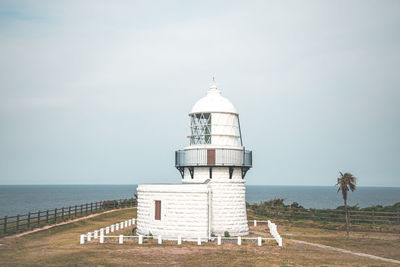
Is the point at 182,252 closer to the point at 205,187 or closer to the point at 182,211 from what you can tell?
the point at 182,211

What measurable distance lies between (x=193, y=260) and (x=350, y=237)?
1484 centimetres

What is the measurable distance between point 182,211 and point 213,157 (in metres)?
4.55

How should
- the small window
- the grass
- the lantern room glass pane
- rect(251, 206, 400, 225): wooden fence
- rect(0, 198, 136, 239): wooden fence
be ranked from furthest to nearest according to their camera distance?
rect(251, 206, 400, 225): wooden fence
the lantern room glass pane
rect(0, 198, 136, 239): wooden fence
the small window
the grass

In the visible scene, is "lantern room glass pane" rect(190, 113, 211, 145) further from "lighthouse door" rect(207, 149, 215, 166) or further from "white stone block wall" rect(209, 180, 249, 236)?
"white stone block wall" rect(209, 180, 249, 236)

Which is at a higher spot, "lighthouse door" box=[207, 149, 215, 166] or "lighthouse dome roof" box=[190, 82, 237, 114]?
"lighthouse dome roof" box=[190, 82, 237, 114]

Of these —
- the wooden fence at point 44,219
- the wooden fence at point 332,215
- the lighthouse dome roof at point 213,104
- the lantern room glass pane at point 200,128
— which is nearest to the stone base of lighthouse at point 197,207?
the lantern room glass pane at point 200,128

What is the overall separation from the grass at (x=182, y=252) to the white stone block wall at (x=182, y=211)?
1.06m

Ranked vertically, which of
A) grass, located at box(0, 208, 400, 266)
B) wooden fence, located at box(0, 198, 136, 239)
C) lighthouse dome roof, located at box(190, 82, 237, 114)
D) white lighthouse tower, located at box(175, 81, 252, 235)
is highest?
lighthouse dome roof, located at box(190, 82, 237, 114)

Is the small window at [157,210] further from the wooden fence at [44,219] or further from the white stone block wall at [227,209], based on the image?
the wooden fence at [44,219]

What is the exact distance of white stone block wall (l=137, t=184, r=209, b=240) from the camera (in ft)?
84.8

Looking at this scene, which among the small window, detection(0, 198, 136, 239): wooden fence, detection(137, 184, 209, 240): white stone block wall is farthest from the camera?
detection(0, 198, 136, 239): wooden fence

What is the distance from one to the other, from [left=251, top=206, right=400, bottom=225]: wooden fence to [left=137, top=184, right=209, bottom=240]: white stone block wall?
1568 cm

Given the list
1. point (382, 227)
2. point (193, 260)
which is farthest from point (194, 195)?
point (382, 227)

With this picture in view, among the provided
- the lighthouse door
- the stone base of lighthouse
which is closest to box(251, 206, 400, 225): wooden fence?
the stone base of lighthouse
